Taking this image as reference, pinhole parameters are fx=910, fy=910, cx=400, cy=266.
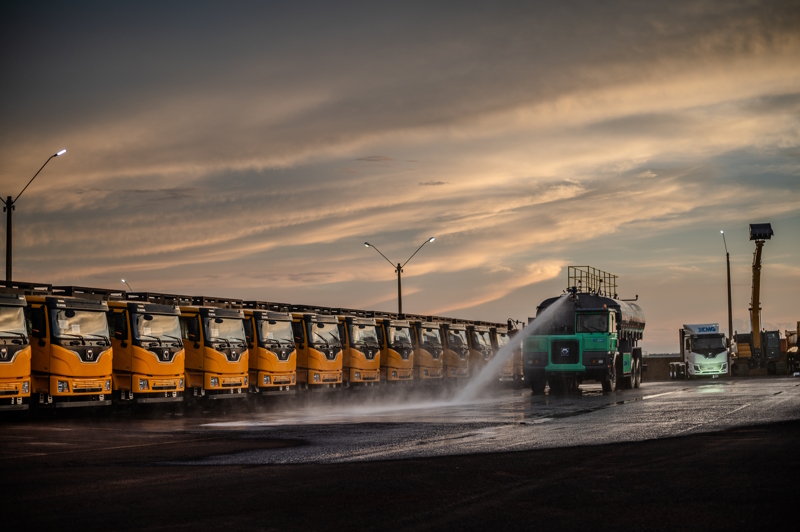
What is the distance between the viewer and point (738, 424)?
18.0m

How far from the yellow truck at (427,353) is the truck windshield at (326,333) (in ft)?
24.1

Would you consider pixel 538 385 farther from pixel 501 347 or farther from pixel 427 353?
pixel 501 347

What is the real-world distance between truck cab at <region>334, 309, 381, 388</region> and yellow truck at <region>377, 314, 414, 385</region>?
1.06 metres

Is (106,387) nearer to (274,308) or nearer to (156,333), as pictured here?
(156,333)

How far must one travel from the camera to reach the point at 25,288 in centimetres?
2406

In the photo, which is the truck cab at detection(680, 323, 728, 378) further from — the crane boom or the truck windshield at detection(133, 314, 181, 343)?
the truck windshield at detection(133, 314, 181, 343)

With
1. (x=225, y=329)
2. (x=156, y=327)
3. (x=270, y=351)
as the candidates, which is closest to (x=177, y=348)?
(x=156, y=327)

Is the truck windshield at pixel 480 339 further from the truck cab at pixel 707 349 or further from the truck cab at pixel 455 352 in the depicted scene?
the truck cab at pixel 707 349

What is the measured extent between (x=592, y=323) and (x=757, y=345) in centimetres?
3717

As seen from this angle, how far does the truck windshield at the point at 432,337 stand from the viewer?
42.1m

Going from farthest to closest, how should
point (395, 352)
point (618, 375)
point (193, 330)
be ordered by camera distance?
point (395, 352) < point (618, 375) < point (193, 330)

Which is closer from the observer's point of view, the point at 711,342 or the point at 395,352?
the point at 395,352

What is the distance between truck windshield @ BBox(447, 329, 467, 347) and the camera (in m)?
44.3

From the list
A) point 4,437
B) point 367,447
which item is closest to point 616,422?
point 367,447
